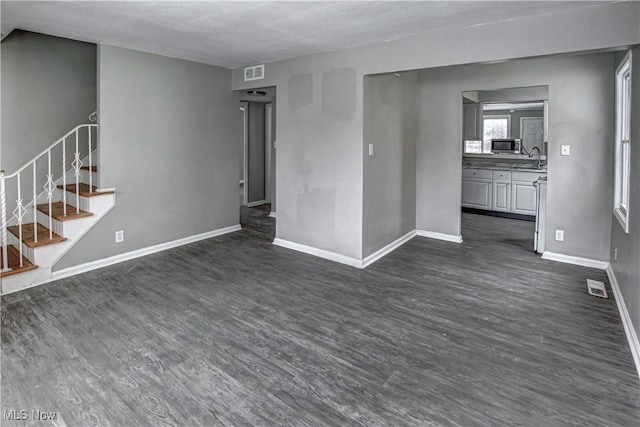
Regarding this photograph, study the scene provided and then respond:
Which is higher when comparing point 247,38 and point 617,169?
point 247,38

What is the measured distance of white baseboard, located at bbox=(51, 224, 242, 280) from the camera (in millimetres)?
3885

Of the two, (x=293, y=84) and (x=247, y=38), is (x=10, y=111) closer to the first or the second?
(x=247, y=38)

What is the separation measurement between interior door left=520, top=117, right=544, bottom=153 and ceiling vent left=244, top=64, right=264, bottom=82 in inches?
252

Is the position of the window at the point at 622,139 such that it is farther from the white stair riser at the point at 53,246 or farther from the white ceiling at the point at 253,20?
the white stair riser at the point at 53,246

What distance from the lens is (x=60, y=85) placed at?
178 inches

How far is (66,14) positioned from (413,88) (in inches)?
152

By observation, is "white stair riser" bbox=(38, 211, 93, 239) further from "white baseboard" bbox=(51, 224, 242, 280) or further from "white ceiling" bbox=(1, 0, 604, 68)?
"white ceiling" bbox=(1, 0, 604, 68)

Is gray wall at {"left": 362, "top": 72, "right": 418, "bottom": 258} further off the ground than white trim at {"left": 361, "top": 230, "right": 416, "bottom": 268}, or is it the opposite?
gray wall at {"left": 362, "top": 72, "right": 418, "bottom": 258}

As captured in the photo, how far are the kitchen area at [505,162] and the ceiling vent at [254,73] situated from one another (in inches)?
118

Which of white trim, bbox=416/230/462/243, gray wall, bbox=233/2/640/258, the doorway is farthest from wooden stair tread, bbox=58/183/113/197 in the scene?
white trim, bbox=416/230/462/243

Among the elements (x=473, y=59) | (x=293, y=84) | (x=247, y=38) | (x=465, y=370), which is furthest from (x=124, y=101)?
(x=465, y=370)

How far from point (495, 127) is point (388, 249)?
20.0 feet

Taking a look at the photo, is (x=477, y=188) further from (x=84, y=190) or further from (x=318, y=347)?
(x=84, y=190)

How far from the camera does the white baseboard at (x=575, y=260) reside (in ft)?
13.7
